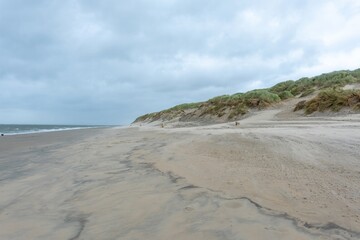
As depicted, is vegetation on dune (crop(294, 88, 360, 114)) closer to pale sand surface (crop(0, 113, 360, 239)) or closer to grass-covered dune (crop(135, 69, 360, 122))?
grass-covered dune (crop(135, 69, 360, 122))

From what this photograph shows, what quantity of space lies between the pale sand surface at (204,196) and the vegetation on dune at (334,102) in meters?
8.23

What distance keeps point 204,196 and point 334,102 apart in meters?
12.4

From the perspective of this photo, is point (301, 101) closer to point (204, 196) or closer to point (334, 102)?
point (334, 102)

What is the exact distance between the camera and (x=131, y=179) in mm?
5234

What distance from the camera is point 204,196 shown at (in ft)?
12.9

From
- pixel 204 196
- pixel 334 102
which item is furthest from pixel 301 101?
pixel 204 196

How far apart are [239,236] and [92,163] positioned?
17.2 feet

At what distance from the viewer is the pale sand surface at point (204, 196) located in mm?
3016

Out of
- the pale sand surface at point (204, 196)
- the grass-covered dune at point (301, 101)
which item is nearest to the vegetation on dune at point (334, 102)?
the grass-covered dune at point (301, 101)

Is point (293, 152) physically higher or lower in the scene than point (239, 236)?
higher

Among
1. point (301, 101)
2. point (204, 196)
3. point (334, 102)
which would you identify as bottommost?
point (204, 196)

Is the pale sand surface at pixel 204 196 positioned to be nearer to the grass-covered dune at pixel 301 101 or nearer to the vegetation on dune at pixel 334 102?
the vegetation on dune at pixel 334 102

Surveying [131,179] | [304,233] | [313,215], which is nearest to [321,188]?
[313,215]

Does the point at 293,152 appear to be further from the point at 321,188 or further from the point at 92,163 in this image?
the point at 92,163
